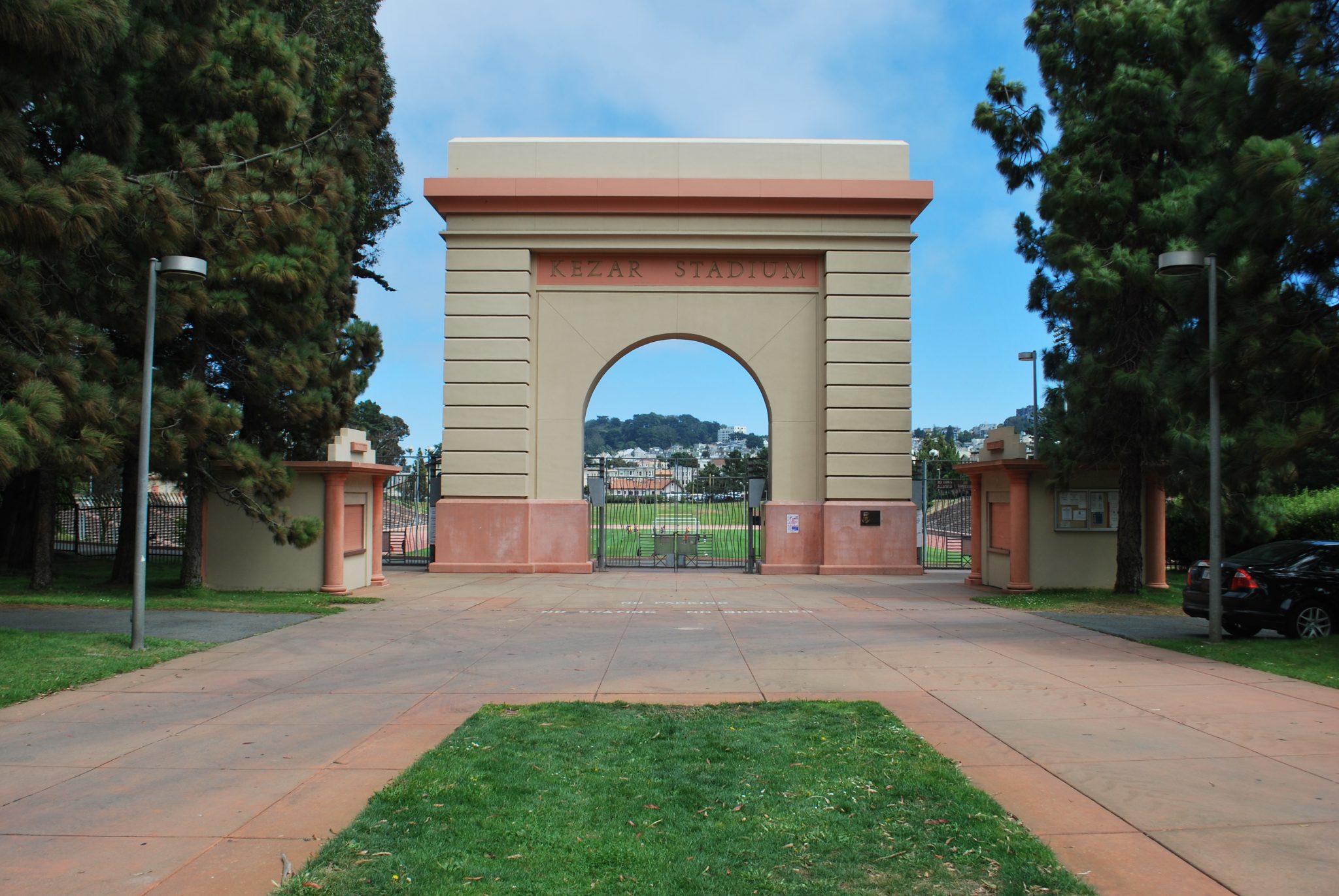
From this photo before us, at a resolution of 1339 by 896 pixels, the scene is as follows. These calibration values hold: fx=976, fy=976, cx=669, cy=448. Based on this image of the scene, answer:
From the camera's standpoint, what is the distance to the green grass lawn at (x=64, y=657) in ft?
31.5

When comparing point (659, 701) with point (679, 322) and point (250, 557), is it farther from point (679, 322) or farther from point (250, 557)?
point (679, 322)

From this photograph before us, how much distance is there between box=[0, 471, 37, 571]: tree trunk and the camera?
77.4 feet

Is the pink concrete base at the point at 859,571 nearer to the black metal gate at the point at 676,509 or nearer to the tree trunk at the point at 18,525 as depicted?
the black metal gate at the point at 676,509

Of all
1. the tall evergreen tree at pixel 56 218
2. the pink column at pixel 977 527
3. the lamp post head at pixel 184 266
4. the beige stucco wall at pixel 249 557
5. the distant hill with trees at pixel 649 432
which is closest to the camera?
the tall evergreen tree at pixel 56 218

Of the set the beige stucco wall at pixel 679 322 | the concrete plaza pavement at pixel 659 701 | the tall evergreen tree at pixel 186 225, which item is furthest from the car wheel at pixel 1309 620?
the tall evergreen tree at pixel 186 225

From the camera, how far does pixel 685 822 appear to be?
5340 mm

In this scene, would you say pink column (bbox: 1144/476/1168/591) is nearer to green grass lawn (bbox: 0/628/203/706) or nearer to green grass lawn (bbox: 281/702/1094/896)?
green grass lawn (bbox: 281/702/1094/896)

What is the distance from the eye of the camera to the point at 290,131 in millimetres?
18953

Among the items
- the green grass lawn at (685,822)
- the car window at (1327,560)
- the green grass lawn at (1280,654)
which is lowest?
the green grass lawn at (685,822)

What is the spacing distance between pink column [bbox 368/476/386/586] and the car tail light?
1666 centimetres

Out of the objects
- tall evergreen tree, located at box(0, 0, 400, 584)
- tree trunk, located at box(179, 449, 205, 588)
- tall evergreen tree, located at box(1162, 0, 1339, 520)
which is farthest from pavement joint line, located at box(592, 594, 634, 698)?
tree trunk, located at box(179, 449, 205, 588)

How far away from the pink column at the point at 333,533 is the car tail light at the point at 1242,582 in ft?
51.5

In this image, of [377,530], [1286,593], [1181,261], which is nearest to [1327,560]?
[1286,593]

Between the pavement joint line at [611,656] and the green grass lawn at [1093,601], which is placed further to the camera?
the green grass lawn at [1093,601]
